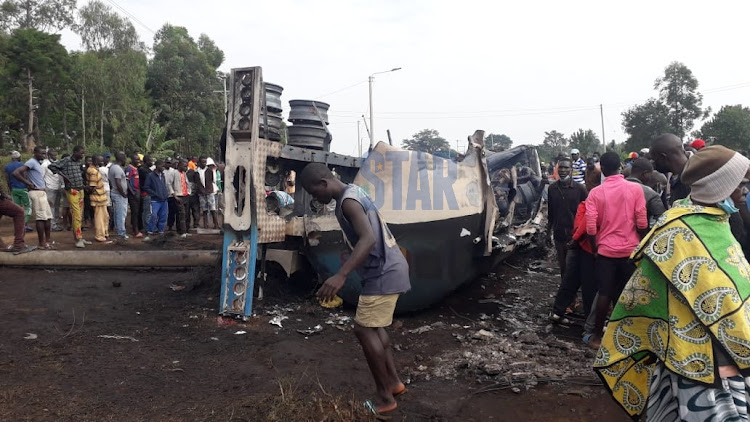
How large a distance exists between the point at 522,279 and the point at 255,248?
13.9 ft

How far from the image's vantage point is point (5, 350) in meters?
4.25

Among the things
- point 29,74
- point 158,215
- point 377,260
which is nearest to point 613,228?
point 377,260

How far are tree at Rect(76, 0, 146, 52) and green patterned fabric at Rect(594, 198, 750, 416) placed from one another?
124 feet

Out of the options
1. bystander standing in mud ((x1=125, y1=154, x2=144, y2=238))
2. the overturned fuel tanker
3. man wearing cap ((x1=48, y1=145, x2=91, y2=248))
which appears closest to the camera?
the overturned fuel tanker

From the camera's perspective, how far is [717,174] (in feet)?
6.94

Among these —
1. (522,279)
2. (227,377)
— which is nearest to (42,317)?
(227,377)

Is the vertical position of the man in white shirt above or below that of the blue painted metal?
above

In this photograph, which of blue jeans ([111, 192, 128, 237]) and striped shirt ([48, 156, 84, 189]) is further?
blue jeans ([111, 192, 128, 237])

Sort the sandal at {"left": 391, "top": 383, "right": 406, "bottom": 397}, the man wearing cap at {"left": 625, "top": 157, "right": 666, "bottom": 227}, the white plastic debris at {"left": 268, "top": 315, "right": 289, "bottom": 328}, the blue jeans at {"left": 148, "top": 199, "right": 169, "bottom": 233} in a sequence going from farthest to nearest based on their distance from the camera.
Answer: the blue jeans at {"left": 148, "top": 199, "right": 169, "bottom": 233} < the white plastic debris at {"left": 268, "top": 315, "right": 289, "bottom": 328} < the man wearing cap at {"left": 625, "top": 157, "right": 666, "bottom": 227} < the sandal at {"left": 391, "top": 383, "right": 406, "bottom": 397}

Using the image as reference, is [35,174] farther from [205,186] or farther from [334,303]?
[334,303]

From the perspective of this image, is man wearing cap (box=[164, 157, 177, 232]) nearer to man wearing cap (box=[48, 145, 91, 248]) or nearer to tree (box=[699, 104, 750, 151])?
man wearing cap (box=[48, 145, 91, 248])

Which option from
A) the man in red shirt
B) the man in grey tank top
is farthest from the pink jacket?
the man in grey tank top

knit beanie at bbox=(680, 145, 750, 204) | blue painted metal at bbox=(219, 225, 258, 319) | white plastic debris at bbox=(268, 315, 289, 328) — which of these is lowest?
white plastic debris at bbox=(268, 315, 289, 328)

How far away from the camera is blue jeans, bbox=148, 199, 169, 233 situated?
34.7ft
